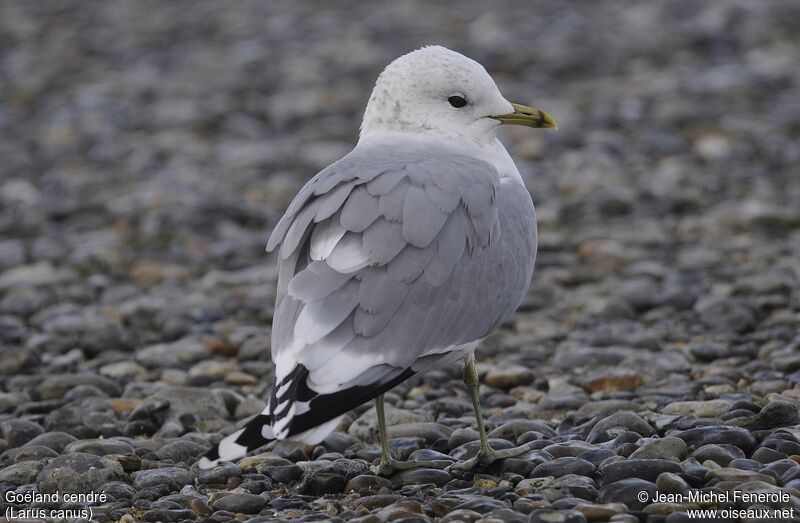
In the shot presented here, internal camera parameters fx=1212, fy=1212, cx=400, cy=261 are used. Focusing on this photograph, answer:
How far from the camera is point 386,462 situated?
4.53 meters

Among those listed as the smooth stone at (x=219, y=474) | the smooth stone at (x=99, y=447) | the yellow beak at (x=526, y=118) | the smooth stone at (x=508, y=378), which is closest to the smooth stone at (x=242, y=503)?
the smooth stone at (x=219, y=474)

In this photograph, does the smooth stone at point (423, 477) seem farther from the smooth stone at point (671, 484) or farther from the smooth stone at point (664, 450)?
the smooth stone at point (671, 484)

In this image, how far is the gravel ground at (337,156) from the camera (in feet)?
14.3

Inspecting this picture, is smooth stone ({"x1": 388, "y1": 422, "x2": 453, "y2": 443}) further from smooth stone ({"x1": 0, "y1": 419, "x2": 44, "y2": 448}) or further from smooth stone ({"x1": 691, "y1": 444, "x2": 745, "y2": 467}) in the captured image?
smooth stone ({"x1": 0, "y1": 419, "x2": 44, "y2": 448})

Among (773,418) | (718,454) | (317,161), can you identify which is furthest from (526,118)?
(317,161)

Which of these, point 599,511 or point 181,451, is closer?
point 599,511

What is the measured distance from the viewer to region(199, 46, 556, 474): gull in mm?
3781

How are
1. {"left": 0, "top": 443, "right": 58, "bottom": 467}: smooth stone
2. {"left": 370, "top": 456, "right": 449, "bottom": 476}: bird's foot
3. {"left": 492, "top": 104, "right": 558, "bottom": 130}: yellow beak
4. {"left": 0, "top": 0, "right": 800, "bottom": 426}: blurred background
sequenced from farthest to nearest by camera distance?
{"left": 0, "top": 0, "right": 800, "bottom": 426}: blurred background, {"left": 492, "top": 104, "right": 558, "bottom": 130}: yellow beak, {"left": 0, "top": 443, "right": 58, "bottom": 467}: smooth stone, {"left": 370, "top": 456, "right": 449, "bottom": 476}: bird's foot

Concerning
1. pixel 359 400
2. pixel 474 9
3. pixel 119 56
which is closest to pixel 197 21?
pixel 119 56

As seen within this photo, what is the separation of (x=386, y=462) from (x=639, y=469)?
99cm

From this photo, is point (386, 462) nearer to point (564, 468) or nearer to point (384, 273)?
point (564, 468)

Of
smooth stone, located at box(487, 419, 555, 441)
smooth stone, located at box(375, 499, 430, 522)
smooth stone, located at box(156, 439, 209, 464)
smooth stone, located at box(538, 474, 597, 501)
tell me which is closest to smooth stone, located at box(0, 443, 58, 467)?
smooth stone, located at box(156, 439, 209, 464)

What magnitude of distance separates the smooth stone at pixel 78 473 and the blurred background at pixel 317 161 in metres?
1.34

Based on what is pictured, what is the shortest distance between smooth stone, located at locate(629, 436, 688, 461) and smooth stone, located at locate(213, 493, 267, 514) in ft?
4.27
